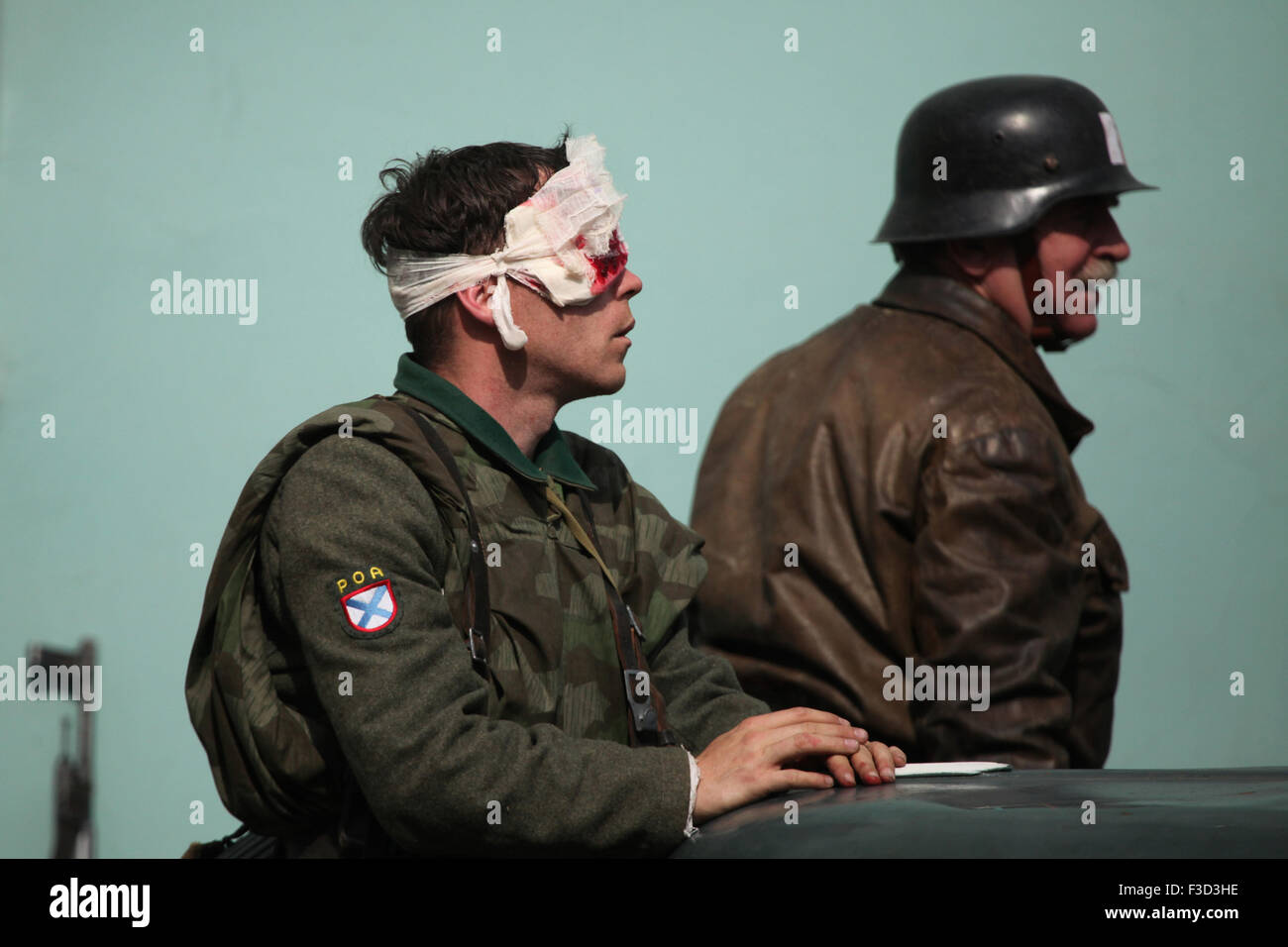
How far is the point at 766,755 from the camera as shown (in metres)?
2.07

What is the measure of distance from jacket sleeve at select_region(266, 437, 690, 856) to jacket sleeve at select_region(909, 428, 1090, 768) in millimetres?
1019

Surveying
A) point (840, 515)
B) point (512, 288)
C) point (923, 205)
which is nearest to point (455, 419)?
point (512, 288)

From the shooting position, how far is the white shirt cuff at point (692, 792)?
6.52 ft

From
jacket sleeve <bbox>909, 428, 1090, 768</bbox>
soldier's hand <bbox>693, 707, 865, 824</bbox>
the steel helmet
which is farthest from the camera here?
the steel helmet

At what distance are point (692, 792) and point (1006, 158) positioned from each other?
198cm

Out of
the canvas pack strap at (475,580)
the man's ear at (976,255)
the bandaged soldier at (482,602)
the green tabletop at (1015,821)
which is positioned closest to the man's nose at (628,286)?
the bandaged soldier at (482,602)

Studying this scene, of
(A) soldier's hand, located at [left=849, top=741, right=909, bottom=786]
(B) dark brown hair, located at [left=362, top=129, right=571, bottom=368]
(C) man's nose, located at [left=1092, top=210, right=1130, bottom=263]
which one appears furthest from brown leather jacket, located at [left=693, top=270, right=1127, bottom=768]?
(B) dark brown hair, located at [left=362, top=129, right=571, bottom=368]

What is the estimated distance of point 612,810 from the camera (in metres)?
1.96

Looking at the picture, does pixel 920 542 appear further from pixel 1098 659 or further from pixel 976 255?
pixel 976 255

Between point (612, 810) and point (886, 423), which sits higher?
point (886, 423)

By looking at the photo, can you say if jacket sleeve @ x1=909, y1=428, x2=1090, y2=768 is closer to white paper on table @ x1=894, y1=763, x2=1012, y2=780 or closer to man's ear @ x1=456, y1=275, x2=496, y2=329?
white paper on table @ x1=894, y1=763, x2=1012, y2=780

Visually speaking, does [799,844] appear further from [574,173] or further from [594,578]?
[574,173]

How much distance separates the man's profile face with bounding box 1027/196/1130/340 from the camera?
11.4 feet

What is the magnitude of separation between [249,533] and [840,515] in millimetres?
1449
